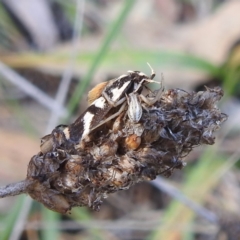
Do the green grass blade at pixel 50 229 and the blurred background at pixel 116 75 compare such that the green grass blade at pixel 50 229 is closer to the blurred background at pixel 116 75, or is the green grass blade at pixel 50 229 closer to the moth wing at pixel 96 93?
the blurred background at pixel 116 75

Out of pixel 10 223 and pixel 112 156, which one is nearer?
pixel 112 156

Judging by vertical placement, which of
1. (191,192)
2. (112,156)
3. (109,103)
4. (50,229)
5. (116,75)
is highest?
(116,75)

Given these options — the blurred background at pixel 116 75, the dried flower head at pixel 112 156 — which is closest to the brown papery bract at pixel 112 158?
the dried flower head at pixel 112 156

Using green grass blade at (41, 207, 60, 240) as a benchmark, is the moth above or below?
below

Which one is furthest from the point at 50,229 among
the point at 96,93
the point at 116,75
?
the point at 96,93

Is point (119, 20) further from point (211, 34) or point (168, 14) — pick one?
point (168, 14)

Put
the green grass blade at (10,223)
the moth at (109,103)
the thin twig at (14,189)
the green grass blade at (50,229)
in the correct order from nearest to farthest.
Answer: the thin twig at (14,189)
the moth at (109,103)
the green grass blade at (10,223)
the green grass blade at (50,229)

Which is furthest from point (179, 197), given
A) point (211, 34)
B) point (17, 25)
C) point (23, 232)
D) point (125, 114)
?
point (17, 25)

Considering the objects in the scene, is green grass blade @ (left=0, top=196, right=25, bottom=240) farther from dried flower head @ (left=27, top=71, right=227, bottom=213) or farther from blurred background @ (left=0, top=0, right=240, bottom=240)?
dried flower head @ (left=27, top=71, right=227, bottom=213)

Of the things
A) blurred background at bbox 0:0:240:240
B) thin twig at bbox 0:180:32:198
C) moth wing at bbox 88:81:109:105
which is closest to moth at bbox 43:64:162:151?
moth wing at bbox 88:81:109:105

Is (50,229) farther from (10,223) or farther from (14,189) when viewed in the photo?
(14,189)
